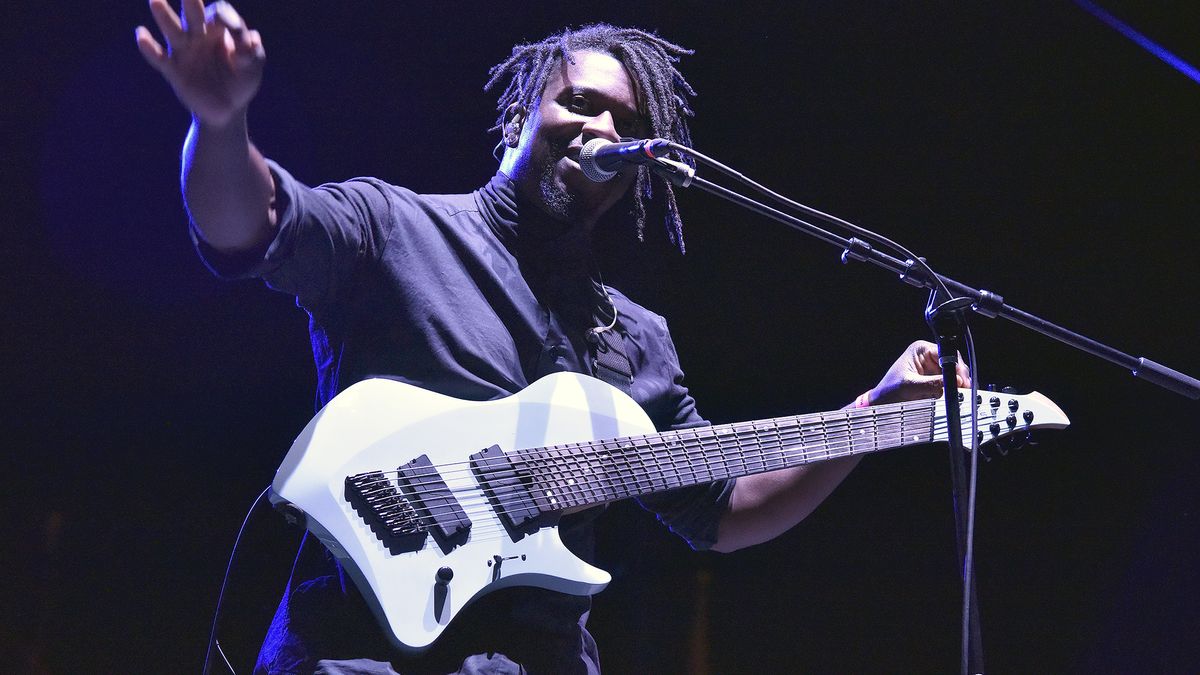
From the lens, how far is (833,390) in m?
4.64

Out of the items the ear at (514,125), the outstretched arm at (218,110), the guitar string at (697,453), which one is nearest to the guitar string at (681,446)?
the guitar string at (697,453)

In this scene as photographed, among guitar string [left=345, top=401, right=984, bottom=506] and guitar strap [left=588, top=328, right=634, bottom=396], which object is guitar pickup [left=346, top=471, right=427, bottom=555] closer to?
guitar string [left=345, top=401, right=984, bottom=506]

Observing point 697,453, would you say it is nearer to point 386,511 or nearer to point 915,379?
point 915,379

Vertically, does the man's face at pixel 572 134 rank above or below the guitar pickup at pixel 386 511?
above

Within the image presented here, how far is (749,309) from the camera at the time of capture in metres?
4.64

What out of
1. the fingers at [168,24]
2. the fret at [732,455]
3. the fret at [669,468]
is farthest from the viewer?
the fret at [732,455]

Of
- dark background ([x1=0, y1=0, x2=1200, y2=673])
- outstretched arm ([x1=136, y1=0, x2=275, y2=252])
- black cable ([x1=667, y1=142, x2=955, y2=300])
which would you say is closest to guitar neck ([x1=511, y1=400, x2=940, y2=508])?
black cable ([x1=667, y1=142, x2=955, y2=300])

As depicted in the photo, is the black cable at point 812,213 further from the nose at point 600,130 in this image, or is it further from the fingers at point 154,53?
the fingers at point 154,53

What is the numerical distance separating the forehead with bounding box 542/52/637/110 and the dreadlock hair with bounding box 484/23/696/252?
22mm

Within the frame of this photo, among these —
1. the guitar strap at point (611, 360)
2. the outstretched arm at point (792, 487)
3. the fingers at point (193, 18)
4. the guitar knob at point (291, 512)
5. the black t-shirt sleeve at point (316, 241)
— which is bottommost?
the outstretched arm at point (792, 487)

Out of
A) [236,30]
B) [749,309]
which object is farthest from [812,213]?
[749,309]

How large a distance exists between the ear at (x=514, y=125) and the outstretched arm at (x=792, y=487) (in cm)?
124

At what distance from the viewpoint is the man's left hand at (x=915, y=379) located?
2.74 metres

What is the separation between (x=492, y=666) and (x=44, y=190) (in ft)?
8.54
